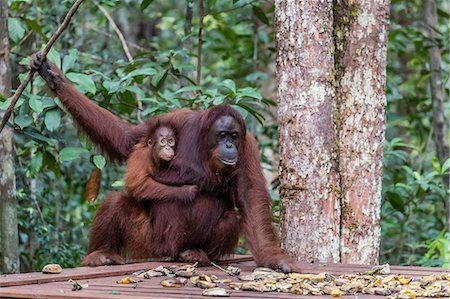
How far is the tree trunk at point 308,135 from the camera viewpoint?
3891 millimetres

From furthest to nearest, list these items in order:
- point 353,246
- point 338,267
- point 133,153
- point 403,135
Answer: point 403,135 < point 133,153 < point 353,246 < point 338,267

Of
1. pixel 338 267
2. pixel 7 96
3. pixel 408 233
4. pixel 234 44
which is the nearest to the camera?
pixel 338 267

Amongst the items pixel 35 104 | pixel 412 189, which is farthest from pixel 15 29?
pixel 412 189

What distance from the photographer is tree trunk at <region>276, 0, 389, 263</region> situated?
390 cm

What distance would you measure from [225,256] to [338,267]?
749 millimetres

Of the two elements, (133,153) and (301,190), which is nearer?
(301,190)

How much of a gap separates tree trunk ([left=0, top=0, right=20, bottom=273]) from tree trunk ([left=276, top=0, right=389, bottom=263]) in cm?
165

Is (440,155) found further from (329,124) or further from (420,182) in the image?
(329,124)

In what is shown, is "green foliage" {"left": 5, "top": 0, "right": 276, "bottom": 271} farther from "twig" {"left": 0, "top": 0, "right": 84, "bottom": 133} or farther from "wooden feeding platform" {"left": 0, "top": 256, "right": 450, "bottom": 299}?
"wooden feeding platform" {"left": 0, "top": 256, "right": 450, "bottom": 299}

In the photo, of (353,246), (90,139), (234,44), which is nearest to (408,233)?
(234,44)

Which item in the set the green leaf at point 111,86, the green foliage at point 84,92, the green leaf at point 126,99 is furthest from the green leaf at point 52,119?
the green leaf at point 126,99

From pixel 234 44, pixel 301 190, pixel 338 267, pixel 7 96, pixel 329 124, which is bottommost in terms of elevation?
pixel 338 267

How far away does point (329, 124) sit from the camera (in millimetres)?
3924

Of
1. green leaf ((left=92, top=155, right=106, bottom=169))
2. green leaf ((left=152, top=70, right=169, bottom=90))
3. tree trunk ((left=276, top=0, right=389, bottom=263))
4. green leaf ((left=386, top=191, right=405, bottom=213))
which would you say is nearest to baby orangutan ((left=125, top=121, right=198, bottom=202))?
green leaf ((left=92, top=155, right=106, bottom=169))
